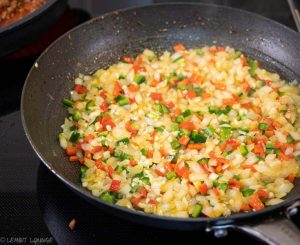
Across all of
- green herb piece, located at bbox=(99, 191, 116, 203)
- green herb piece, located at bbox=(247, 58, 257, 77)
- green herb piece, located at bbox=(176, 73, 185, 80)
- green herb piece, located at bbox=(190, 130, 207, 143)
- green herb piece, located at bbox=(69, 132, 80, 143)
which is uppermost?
green herb piece, located at bbox=(247, 58, 257, 77)

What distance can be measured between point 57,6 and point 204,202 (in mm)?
1140

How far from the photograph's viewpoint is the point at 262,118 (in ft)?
5.61

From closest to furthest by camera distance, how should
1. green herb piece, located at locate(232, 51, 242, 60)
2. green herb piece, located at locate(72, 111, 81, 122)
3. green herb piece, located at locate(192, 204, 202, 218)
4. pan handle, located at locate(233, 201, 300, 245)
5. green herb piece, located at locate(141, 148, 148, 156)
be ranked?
pan handle, located at locate(233, 201, 300, 245) → green herb piece, located at locate(192, 204, 202, 218) → green herb piece, located at locate(141, 148, 148, 156) → green herb piece, located at locate(72, 111, 81, 122) → green herb piece, located at locate(232, 51, 242, 60)

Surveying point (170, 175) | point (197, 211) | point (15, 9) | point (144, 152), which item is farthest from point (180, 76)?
point (15, 9)

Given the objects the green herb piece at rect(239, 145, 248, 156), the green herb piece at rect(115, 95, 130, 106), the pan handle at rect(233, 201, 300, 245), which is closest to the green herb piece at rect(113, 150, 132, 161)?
the green herb piece at rect(115, 95, 130, 106)

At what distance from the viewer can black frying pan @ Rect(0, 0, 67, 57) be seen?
174 cm

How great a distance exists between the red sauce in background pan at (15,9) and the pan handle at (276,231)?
4.81 ft

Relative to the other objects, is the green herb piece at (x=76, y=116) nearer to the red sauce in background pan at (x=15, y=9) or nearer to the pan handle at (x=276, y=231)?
the red sauce in background pan at (x=15, y=9)

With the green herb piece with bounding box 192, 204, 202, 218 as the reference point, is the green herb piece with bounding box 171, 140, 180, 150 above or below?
above

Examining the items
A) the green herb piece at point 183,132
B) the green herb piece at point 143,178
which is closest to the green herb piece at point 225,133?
the green herb piece at point 183,132

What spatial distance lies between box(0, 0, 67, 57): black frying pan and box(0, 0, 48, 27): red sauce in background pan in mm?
178

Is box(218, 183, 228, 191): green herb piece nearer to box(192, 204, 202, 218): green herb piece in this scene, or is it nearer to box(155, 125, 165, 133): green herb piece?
box(192, 204, 202, 218): green herb piece

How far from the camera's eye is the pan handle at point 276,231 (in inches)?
41.9

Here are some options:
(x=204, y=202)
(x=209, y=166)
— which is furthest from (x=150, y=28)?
(x=204, y=202)
